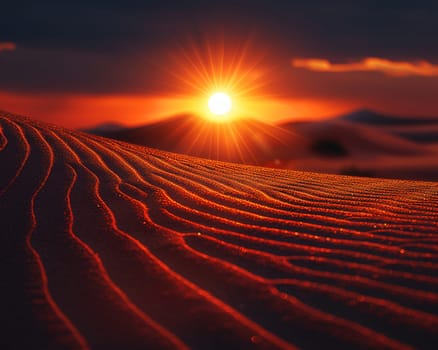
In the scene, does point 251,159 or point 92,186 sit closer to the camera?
point 92,186

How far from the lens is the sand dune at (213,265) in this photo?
7.66 feet

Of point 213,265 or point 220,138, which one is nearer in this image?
point 213,265

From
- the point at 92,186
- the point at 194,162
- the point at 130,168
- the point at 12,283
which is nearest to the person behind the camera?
the point at 12,283

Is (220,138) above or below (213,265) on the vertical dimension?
above

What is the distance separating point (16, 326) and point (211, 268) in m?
1.00

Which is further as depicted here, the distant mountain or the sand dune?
the distant mountain

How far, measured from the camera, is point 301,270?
2916 mm

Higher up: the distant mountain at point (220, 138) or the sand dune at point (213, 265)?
the distant mountain at point (220, 138)

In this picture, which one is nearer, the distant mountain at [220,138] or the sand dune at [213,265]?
the sand dune at [213,265]

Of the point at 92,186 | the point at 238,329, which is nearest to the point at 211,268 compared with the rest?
the point at 238,329

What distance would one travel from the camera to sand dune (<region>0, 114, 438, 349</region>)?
2.33m

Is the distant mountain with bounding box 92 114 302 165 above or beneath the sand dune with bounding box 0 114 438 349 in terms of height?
above

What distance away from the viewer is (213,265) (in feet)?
9.97

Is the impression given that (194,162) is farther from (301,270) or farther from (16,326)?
(16,326)
